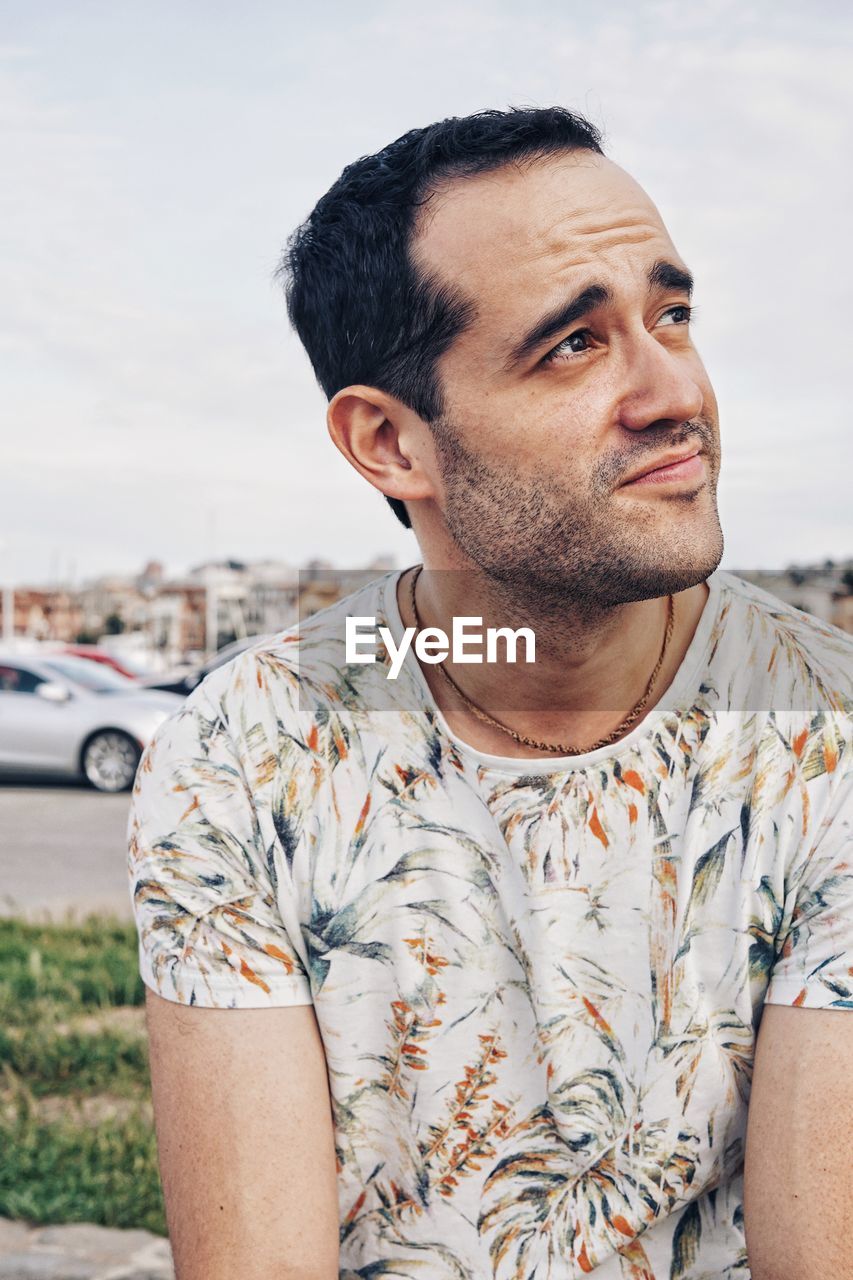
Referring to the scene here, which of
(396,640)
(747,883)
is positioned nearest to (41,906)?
(396,640)

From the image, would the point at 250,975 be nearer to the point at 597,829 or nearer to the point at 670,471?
the point at 597,829

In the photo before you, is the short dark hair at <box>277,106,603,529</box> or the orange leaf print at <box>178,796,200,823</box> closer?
the orange leaf print at <box>178,796,200,823</box>

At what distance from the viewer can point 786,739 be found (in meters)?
1.83

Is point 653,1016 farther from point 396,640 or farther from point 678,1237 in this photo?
point 396,640

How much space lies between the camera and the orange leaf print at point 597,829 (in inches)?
73.2

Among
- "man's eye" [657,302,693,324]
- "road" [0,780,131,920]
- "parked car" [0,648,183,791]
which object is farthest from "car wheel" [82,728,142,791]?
"man's eye" [657,302,693,324]

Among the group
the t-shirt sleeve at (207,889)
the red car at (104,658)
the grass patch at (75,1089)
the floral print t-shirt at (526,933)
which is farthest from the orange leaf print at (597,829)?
the red car at (104,658)

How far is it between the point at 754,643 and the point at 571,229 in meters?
0.69

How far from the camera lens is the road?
6.59 meters

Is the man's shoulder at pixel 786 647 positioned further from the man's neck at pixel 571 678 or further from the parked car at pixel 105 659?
the parked car at pixel 105 659

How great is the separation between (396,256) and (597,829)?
99 centimetres

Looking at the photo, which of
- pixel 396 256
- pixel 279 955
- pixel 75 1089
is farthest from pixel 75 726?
pixel 279 955

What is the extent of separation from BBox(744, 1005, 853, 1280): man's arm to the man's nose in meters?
0.84

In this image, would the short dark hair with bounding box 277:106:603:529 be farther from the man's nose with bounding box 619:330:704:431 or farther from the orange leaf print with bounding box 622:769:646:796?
the orange leaf print with bounding box 622:769:646:796
